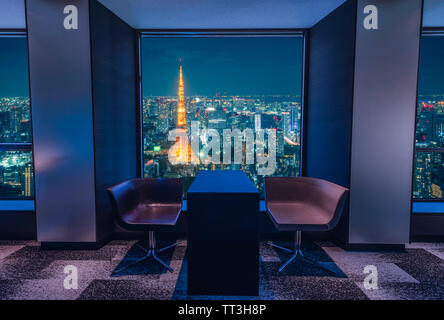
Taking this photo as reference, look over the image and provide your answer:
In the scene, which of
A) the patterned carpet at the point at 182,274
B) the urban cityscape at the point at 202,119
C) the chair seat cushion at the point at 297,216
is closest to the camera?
the patterned carpet at the point at 182,274

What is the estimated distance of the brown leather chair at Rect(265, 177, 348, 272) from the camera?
246 centimetres

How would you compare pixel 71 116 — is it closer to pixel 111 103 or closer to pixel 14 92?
A: pixel 111 103

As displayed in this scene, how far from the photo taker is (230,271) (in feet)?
6.75

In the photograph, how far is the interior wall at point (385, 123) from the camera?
9.59 ft

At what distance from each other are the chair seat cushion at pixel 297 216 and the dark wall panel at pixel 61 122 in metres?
2.26

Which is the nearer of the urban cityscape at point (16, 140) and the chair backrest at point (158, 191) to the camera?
the chair backrest at point (158, 191)

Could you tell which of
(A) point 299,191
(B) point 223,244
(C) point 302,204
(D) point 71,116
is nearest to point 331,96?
(A) point 299,191

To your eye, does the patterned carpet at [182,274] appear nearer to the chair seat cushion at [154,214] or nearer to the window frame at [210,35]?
the chair seat cushion at [154,214]

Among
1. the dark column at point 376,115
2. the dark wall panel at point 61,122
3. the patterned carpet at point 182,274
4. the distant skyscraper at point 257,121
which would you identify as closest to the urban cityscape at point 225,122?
the distant skyscraper at point 257,121

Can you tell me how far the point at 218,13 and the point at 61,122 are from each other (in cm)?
242

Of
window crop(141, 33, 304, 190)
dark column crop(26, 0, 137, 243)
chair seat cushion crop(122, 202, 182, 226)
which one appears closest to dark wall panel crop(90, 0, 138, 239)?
dark column crop(26, 0, 137, 243)

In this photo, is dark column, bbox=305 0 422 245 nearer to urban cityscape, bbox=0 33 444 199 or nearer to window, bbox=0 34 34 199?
urban cityscape, bbox=0 33 444 199

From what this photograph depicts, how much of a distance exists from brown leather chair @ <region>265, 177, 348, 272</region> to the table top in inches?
21.8
